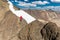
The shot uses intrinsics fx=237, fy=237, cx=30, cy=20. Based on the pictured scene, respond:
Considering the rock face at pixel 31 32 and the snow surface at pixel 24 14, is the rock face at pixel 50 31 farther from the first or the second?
the snow surface at pixel 24 14

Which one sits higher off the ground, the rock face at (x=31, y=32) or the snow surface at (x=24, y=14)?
the snow surface at (x=24, y=14)

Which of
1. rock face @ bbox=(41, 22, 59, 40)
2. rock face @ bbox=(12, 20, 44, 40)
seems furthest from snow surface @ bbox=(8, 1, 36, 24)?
Result: rock face @ bbox=(41, 22, 59, 40)

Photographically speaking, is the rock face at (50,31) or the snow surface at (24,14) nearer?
the rock face at (50,31)

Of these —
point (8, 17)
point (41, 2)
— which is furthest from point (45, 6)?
point (8, 17)

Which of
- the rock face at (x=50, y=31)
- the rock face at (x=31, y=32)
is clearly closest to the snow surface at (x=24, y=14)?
the rock face at (x=31, y=32)

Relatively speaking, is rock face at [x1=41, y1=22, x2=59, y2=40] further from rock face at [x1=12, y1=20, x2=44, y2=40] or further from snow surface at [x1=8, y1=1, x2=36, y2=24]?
snow surface at [x1=8, y1=1, x2=36, y2=24]

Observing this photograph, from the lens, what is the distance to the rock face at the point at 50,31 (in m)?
7.01

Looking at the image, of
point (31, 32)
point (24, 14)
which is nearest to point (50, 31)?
point (31, 32)

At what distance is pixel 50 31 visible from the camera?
278 inches

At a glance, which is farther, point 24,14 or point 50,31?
point 24,14

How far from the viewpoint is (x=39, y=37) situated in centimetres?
717

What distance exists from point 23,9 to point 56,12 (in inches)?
39.8

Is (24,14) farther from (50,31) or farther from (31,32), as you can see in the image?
(50,31)

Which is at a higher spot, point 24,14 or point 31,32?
point 24,14
